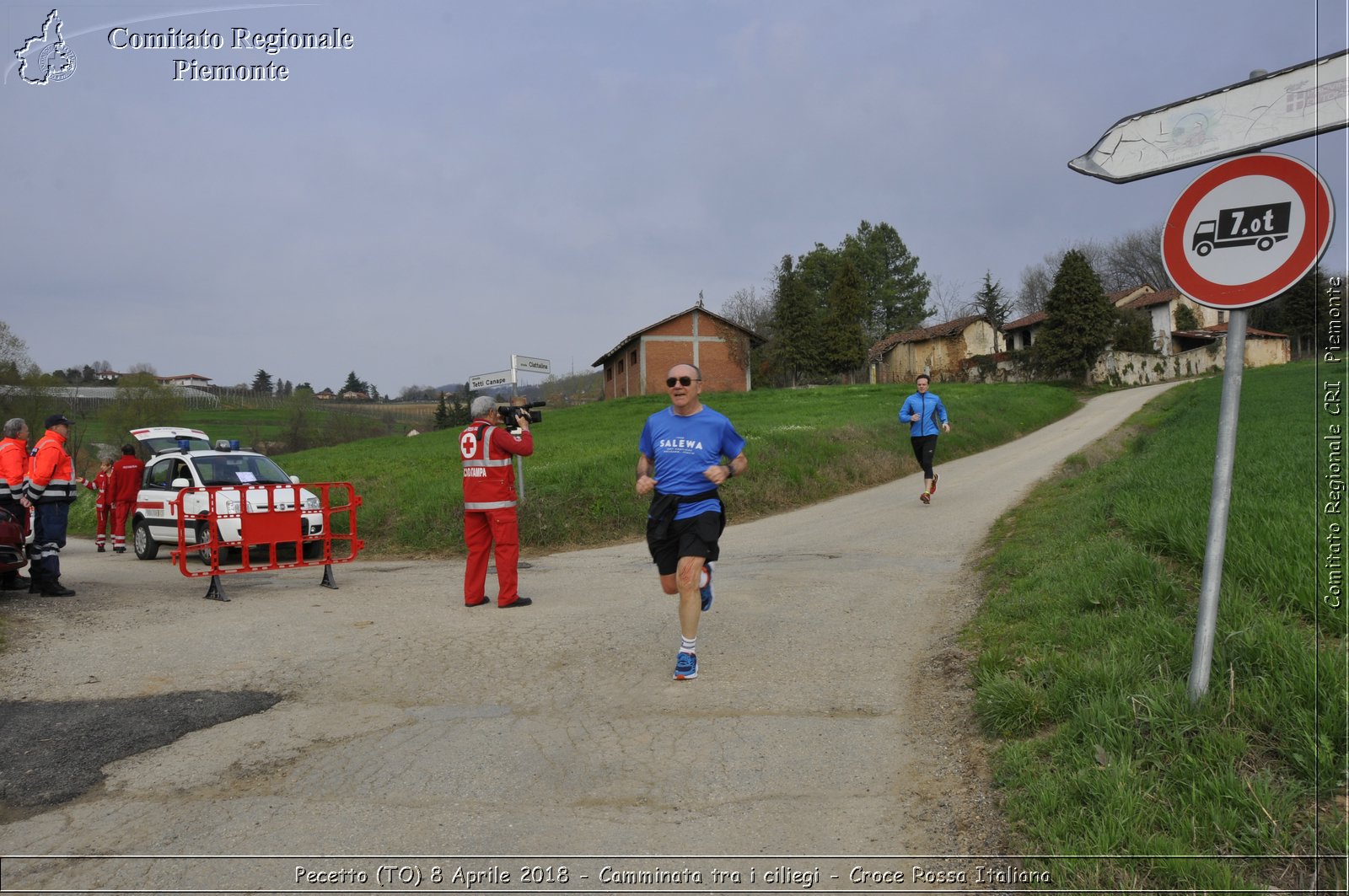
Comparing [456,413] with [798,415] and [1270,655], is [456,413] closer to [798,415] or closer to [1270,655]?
[798,415]

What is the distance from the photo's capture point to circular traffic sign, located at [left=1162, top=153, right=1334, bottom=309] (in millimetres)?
3381

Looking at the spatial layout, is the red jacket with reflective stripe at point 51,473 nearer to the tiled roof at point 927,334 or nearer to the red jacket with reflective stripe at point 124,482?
the red jacket with reflective stripe at point 124,482

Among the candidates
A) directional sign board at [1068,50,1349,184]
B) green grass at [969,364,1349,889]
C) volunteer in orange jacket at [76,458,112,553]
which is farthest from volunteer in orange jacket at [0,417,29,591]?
directional sign board at [1068,50,1349,184]

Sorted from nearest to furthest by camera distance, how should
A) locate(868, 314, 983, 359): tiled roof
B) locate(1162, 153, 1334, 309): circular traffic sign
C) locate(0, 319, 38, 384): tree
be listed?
locate(1162, 153, 1334, 309): circular traffic sign, locate(0, 319, 38, 384): tree, locate(868, 314, 983, 359): tiled roof

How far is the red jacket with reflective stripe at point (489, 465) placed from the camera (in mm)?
8180

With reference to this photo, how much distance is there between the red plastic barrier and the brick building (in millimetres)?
38287

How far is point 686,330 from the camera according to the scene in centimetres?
5353

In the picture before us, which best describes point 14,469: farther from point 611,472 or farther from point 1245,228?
point 1245,228

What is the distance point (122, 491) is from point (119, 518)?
21.4 inches

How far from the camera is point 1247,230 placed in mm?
3551

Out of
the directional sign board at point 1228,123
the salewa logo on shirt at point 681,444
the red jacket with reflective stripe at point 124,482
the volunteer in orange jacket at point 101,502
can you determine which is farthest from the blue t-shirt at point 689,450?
the volunteer in orange jacket at point 101,502

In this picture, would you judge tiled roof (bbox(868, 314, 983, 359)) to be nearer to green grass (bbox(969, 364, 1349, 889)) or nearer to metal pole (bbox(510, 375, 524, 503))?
metal pole (bbox(510, 375, 524, 503))

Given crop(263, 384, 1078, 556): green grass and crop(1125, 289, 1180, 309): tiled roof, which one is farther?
crop(1125, 289, 1180, 309): tiled roof

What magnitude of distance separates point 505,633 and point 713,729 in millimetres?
2809
